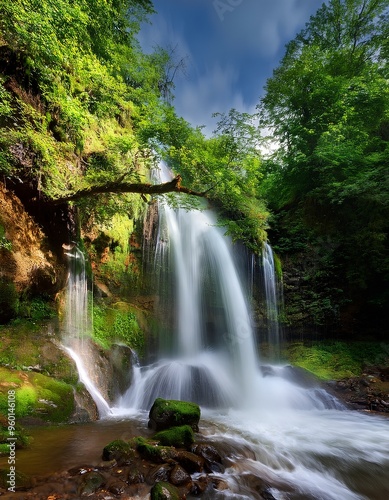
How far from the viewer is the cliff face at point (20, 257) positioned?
5.70 metres

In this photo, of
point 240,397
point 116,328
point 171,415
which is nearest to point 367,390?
point 240,397

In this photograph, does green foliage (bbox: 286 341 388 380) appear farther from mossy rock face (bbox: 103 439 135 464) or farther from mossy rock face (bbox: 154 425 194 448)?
mossy rock face (bbox: 103 439 135 464)

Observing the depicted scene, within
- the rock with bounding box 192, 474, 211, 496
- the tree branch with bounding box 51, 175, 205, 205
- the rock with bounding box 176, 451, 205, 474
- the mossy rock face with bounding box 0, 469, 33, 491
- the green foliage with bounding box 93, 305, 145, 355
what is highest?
the tree branch with bounding box 51, 175, 205, 205

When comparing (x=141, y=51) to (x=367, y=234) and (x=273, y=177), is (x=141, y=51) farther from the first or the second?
(x=367, y=234)

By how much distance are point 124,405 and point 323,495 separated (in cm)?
511

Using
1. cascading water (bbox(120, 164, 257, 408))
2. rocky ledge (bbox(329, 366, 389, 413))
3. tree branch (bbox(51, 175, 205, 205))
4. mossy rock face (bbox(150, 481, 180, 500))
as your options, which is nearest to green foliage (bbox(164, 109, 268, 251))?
tree branch (bbox(51, 175, 205, 205))

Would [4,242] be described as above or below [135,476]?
above

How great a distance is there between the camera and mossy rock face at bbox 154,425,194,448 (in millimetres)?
4211

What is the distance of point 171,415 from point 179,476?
1783 mm

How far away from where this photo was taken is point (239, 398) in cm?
902

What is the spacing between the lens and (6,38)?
18.1 feet

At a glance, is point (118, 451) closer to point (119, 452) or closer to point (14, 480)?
point (119, 452)

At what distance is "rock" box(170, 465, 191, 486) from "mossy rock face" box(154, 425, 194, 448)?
72cm

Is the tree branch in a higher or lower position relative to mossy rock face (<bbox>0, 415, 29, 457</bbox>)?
higher
